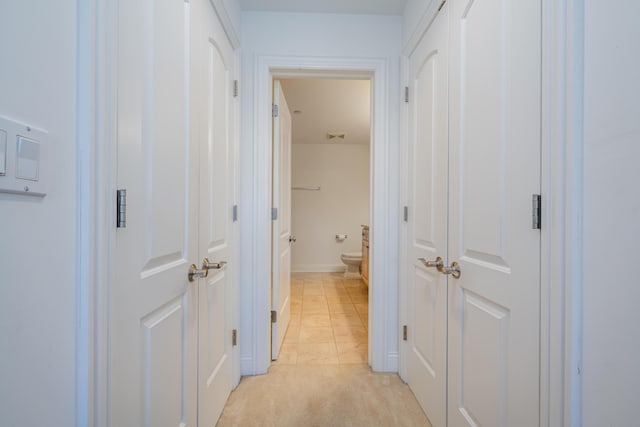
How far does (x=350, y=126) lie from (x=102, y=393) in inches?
169

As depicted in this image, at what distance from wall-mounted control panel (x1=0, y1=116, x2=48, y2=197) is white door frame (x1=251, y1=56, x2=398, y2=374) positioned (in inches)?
56.4

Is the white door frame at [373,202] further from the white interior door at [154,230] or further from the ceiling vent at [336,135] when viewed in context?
the ceiling vent at [336,135]

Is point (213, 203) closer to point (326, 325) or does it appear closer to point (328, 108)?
point (326, 325)

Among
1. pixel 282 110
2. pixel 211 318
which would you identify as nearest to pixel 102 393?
pixel 211 318

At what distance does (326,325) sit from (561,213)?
2444 mm

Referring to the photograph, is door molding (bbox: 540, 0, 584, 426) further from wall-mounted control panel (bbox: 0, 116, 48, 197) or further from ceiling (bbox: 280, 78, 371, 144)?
ceiling (bbox: 280, 78, 371, 144)

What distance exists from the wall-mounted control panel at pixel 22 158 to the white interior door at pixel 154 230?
0.21m

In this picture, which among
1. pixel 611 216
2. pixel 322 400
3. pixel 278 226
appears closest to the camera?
pixel 611 216

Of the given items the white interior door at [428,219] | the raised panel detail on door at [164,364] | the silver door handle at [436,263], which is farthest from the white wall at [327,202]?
the raised panel detail on door at [164,364]

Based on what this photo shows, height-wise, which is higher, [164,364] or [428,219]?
[428,219]

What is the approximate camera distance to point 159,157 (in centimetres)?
94

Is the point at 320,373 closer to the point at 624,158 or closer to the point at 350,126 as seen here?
the point at 624,158

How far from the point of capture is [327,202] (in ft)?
18.4

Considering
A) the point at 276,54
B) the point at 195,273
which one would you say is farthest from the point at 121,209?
the point at 276,54
